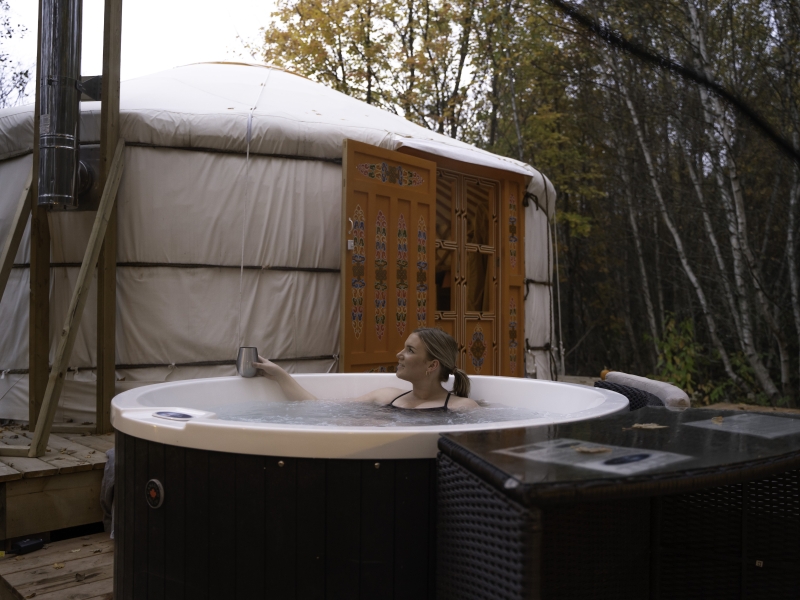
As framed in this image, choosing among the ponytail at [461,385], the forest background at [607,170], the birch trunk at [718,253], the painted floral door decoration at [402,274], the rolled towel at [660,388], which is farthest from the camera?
the forest background at [607,170]

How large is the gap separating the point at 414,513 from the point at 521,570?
36 centimetres

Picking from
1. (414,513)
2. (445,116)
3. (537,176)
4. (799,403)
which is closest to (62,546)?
(414,513)

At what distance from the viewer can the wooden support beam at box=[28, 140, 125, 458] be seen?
282 cm

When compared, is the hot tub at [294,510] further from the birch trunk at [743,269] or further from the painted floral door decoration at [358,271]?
the birch trunk at [743,269]

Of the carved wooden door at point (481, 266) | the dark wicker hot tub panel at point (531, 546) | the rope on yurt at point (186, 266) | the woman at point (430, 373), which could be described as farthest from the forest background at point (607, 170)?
the dark wicker hot tub panel at point (531, 546)

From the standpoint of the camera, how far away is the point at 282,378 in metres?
2.73

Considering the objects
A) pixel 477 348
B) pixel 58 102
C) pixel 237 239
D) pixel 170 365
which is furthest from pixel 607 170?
pixel 58 102

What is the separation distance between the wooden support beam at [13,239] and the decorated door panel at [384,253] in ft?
4.82

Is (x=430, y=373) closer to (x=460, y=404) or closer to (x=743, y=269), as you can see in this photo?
(x=460, y=404)

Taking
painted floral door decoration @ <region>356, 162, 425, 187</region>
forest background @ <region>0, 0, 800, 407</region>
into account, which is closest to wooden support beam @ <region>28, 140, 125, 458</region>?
painted floral door decoration @ <region>356, 162, 425, 187</region>

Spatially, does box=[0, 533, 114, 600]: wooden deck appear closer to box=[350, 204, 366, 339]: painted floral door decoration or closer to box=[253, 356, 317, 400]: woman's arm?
box=[253, 356, 317, 400]: woman's arm

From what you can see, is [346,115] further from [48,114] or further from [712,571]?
[712,571]

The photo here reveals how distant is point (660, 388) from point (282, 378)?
1.31m

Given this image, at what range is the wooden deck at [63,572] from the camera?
2.07 metres
